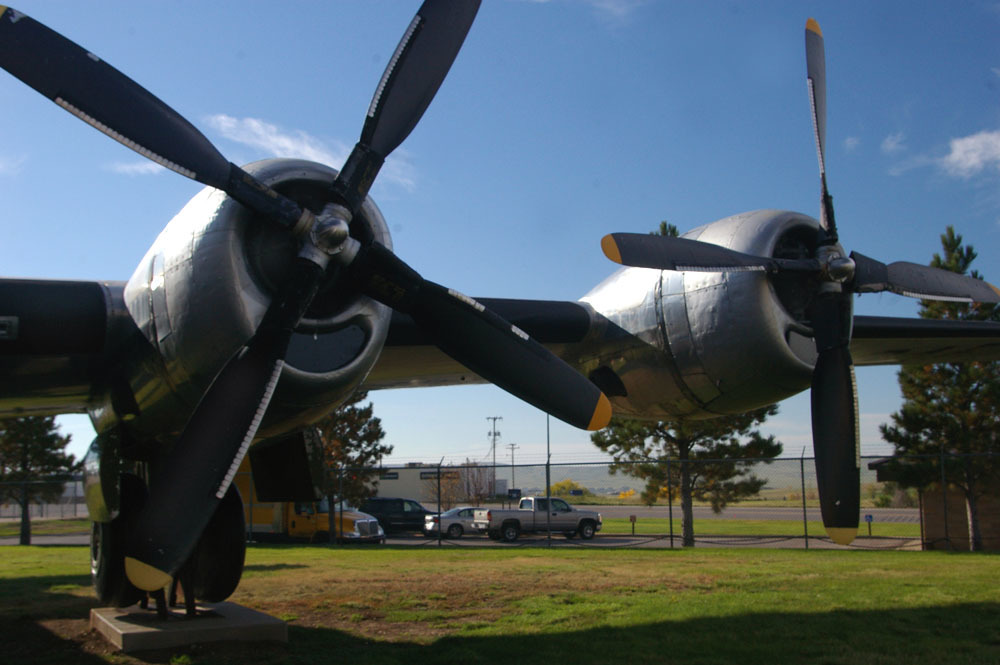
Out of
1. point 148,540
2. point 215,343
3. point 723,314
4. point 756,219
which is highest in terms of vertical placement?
point 756,219

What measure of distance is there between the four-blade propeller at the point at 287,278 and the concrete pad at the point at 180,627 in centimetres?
251

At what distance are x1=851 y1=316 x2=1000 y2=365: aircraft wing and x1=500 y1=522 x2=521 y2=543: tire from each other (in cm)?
1735

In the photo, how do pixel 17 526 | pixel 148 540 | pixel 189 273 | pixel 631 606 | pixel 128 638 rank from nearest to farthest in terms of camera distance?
pixel 148 540 → pixel 189 273 → pixel 128 638 → pixel 631 606 → pixel 17 526

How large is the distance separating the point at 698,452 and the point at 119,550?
17727 millimetres

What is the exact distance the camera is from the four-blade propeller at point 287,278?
5.05 metres

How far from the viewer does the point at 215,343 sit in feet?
18.8

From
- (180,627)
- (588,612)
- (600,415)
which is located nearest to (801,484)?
(588,612)

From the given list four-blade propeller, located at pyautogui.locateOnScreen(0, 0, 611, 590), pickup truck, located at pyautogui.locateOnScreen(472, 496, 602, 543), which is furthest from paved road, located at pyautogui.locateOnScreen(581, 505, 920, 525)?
four-blade propeller, located at pyautogui.locateOnScreen(0, 0, 611, 590)

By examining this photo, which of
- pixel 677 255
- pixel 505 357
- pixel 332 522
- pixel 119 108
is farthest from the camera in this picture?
pixel 332 522

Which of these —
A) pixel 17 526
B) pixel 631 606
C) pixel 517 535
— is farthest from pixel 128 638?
pixel 17 526

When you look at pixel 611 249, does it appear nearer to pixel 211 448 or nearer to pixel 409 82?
pixel 409 82

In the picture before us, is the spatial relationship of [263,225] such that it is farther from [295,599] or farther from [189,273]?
[295,599]

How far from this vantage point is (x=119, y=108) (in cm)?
526

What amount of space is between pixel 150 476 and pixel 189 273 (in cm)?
316
